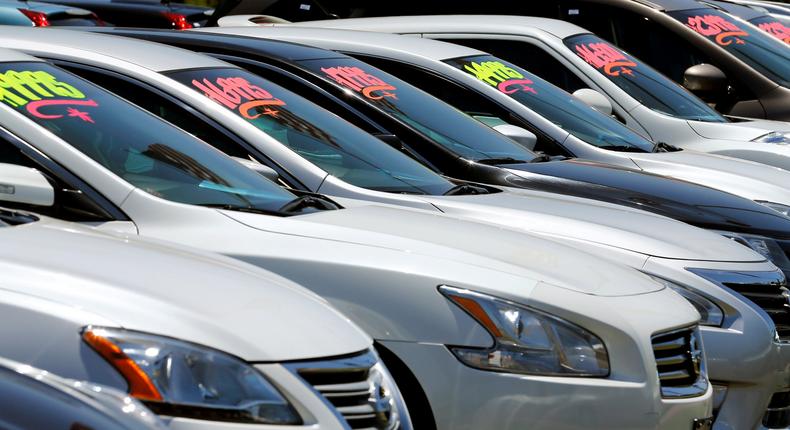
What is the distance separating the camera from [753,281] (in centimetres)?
559

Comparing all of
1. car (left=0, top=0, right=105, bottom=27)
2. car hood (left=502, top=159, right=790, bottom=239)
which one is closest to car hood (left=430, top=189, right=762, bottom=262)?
car hood (left=502, top=159, right=790, bottom=239)

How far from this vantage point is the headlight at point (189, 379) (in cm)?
272

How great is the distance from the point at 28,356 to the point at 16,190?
1225mm

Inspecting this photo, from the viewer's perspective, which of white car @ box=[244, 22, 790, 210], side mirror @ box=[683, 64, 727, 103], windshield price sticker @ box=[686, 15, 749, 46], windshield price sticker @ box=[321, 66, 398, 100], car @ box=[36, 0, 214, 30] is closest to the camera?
windshield price sticker @ box=[321, 66, 398, 100]

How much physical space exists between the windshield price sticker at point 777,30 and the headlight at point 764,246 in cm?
644

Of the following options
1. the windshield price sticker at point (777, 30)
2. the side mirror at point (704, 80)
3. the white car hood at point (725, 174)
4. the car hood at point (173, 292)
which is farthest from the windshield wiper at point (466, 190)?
the windshield price sticker at point (777, 30)

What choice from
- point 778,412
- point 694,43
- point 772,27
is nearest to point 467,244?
point 778,412

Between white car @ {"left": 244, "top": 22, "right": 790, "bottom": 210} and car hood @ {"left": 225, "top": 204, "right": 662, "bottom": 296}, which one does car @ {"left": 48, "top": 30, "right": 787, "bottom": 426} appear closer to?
car hood @ {"left": 225, "top": 204, "right": 662, "bottom": 296}

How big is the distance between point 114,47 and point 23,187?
1879 millimetres

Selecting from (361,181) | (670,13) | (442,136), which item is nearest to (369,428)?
(361,181)

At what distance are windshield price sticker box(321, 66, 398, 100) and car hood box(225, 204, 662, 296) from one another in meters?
2.11

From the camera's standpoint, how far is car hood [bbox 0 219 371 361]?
2861 millimetres

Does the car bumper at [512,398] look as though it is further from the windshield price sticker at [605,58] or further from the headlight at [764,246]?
the windshield price sticker at [605,58]

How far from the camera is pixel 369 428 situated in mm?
3189
